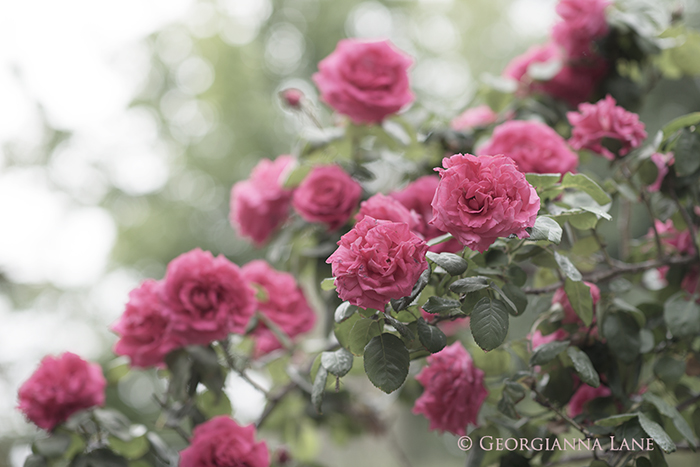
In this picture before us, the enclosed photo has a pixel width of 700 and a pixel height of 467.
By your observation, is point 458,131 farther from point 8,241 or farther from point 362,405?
point 8,241

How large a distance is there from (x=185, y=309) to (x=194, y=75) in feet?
11.9

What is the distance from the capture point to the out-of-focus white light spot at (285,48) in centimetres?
441

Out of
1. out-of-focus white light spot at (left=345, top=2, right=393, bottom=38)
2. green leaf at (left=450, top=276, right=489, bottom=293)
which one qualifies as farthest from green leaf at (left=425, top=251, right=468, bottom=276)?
out-of-focus white light spot at (left=345, top=2, right=393, bottom=38)

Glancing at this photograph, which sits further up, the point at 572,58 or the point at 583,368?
the point at 572,58

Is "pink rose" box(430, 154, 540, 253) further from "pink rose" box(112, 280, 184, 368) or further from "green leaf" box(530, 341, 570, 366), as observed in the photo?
"pink rose" box(112, 280, 184, 368)

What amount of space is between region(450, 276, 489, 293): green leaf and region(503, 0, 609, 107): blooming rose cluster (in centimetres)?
66

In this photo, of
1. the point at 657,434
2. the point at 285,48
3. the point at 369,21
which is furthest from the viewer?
the point at 285,48

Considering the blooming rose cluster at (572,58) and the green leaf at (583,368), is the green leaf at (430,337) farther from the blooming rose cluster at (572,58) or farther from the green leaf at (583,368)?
the blooming rose cluster at (572,58)

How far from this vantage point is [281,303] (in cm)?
99

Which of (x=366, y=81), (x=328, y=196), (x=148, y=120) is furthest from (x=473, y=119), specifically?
(x=148, y=120)

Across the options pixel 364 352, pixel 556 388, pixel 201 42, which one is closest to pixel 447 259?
pixel 364 352

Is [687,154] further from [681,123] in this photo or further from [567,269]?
[567,269]

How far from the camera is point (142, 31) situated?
3.83m

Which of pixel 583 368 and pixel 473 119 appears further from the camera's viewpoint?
pixel 473 119
